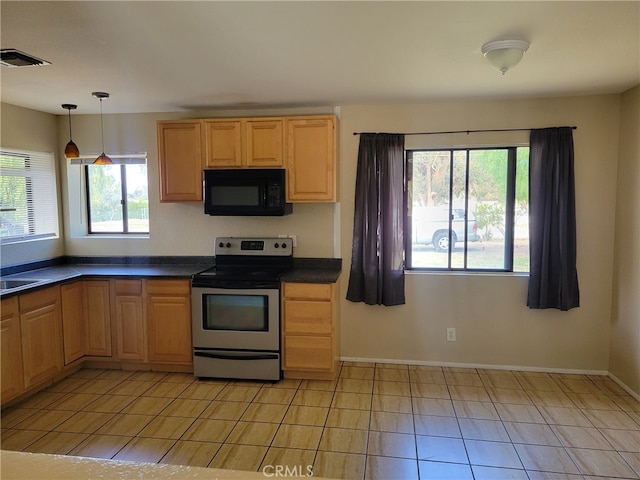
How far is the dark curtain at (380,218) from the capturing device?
3.77m

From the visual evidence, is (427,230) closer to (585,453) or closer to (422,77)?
(422,77)

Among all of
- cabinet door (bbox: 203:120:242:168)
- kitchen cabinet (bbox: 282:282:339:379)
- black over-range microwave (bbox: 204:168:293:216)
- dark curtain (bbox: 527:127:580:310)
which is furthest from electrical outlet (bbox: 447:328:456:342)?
cabinet door (bbox: 203:120:242:168)

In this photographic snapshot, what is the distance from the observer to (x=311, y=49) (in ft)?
7.84

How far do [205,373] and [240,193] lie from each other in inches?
61.9

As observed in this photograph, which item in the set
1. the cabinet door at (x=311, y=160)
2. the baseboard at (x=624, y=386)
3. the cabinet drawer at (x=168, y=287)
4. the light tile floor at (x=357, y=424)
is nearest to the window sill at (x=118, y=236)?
the cabinet drawer at (x=168, y=287)

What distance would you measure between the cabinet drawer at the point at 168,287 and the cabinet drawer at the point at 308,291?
88 cm

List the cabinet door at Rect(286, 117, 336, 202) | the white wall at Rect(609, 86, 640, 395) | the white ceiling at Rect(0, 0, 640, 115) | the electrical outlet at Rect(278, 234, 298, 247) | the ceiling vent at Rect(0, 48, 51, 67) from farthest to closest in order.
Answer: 1. the electrical outlet at Rect(278, 234, 298, 247)
2. the cabinet door at Rect(286, 117, 336, 202)
3. the white wall at Rect(609, 86, 640, 395)
4. the ceiling vent at Rect(0, 48, 51, 67)
5. the white ceiling at Rect(0, 0, 640, 115)

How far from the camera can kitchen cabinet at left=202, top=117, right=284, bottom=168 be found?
3.74m

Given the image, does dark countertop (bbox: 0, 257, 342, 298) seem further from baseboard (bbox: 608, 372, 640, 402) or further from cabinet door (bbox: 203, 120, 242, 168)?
baseboard (bbox: 608, 372, 640, 402)

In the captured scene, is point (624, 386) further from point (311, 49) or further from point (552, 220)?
point (311, 49)

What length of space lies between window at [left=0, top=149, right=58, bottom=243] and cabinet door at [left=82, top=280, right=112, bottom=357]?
2.65ft

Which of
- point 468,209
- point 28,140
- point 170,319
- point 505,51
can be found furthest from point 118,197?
point 505,51

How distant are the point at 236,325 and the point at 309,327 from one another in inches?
24.3

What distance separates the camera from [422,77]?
9.72 feet
